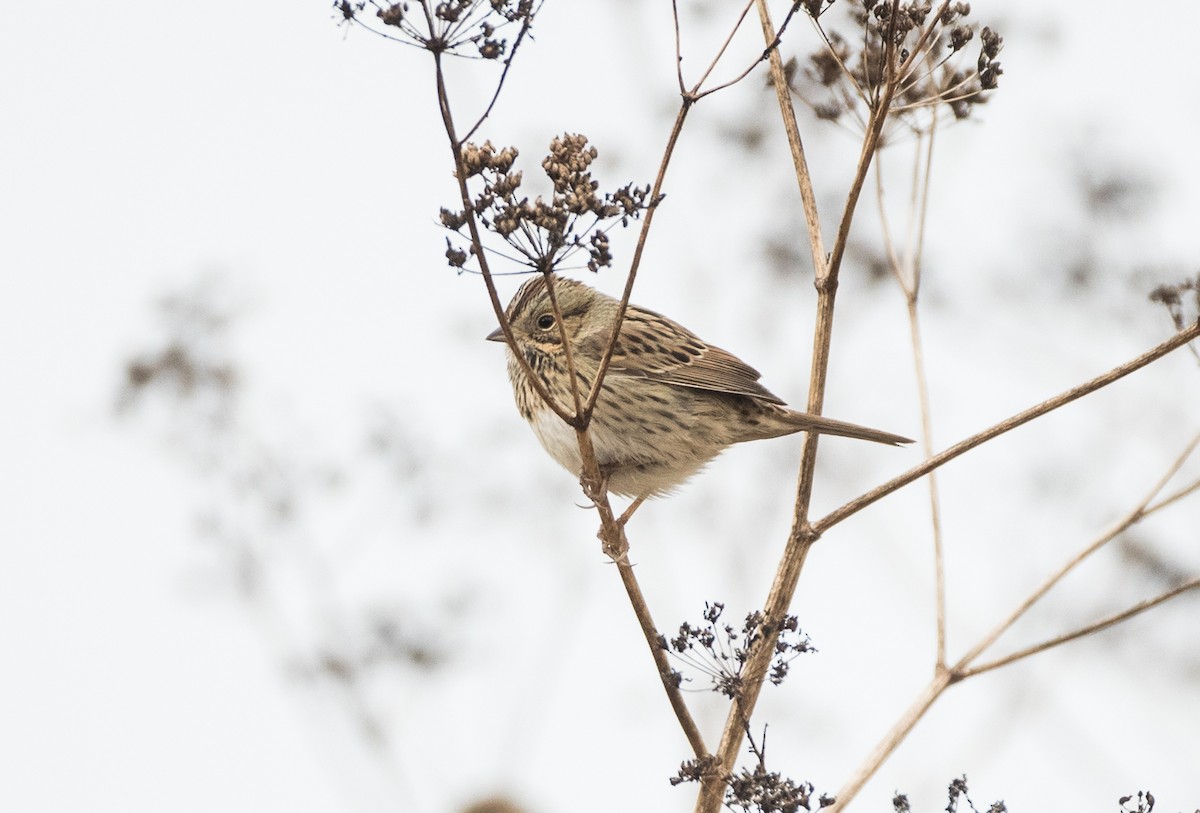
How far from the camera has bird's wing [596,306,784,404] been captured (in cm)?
659

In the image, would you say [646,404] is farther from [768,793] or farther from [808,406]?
[768,793]

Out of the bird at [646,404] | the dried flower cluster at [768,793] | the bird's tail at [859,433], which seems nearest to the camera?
the dried flower cluster at [768,793]

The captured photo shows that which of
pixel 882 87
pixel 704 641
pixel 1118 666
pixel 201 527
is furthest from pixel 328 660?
pixel 1118 666

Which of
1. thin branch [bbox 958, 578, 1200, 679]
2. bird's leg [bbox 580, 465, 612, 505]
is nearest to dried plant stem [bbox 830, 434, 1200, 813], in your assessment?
thin branch [bbox 958, 578, 1200, 679]

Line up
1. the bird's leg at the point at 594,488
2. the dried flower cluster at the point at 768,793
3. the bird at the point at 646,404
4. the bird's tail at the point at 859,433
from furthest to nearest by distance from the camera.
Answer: the bird at the point at 646,404
the bird's tail at the point at 859,433
the bird's leg at the point at 594,488
the dried flower cluster at the point at 768,793

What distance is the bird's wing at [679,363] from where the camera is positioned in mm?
6586

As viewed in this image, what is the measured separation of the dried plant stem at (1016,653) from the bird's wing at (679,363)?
2080mm

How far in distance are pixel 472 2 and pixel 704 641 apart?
1753 millimetres

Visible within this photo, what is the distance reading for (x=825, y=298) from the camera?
427 cm

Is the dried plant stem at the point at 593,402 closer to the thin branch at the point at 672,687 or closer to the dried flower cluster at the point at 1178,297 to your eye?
the thin branch at the point at 672,687

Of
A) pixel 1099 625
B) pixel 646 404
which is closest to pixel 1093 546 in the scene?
pixel 1099 625

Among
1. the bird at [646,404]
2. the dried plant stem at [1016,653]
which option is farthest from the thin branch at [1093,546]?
the bird at [646,404]

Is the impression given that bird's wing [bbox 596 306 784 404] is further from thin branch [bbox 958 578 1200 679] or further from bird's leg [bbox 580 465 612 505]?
thin branch [bbox 958 578 1200 679]

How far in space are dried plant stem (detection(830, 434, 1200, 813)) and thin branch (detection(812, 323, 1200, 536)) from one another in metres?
0.66
